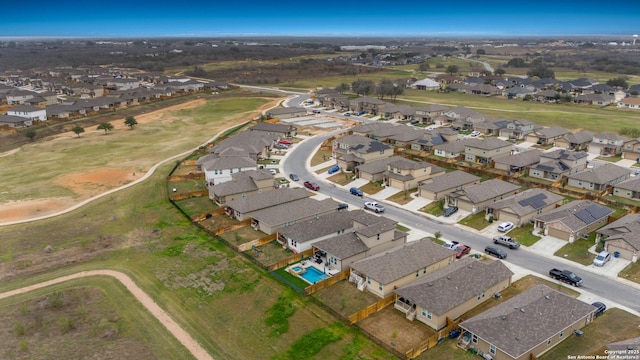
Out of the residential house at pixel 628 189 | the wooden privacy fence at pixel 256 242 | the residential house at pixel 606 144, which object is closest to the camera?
the wooden privacy fence at pixel 256 242

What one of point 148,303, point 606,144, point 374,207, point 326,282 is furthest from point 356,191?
point 606,144

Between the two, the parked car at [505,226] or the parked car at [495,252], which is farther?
the parked car at [505,226]

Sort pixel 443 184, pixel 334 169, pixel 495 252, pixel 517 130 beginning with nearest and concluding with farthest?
pixel 495 252, pixel 443 184, pixel 334 169, pixel 517 130

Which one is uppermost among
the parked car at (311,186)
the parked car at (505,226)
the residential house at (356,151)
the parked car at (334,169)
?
the residential house at (356,151)

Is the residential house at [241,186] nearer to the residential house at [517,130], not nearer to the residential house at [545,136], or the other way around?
the residential house at [517,130]

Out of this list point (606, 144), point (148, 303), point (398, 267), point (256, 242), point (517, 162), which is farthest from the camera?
point (606, 144)

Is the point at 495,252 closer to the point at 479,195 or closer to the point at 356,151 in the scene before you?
the point at 479,195

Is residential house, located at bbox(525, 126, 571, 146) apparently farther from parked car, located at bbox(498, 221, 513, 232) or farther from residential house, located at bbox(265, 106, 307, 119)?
residential house, located at bbox(265, 106, 307, 119)

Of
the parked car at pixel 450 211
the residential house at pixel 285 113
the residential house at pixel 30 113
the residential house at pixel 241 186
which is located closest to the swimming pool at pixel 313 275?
the residential house at pixel 241 186
